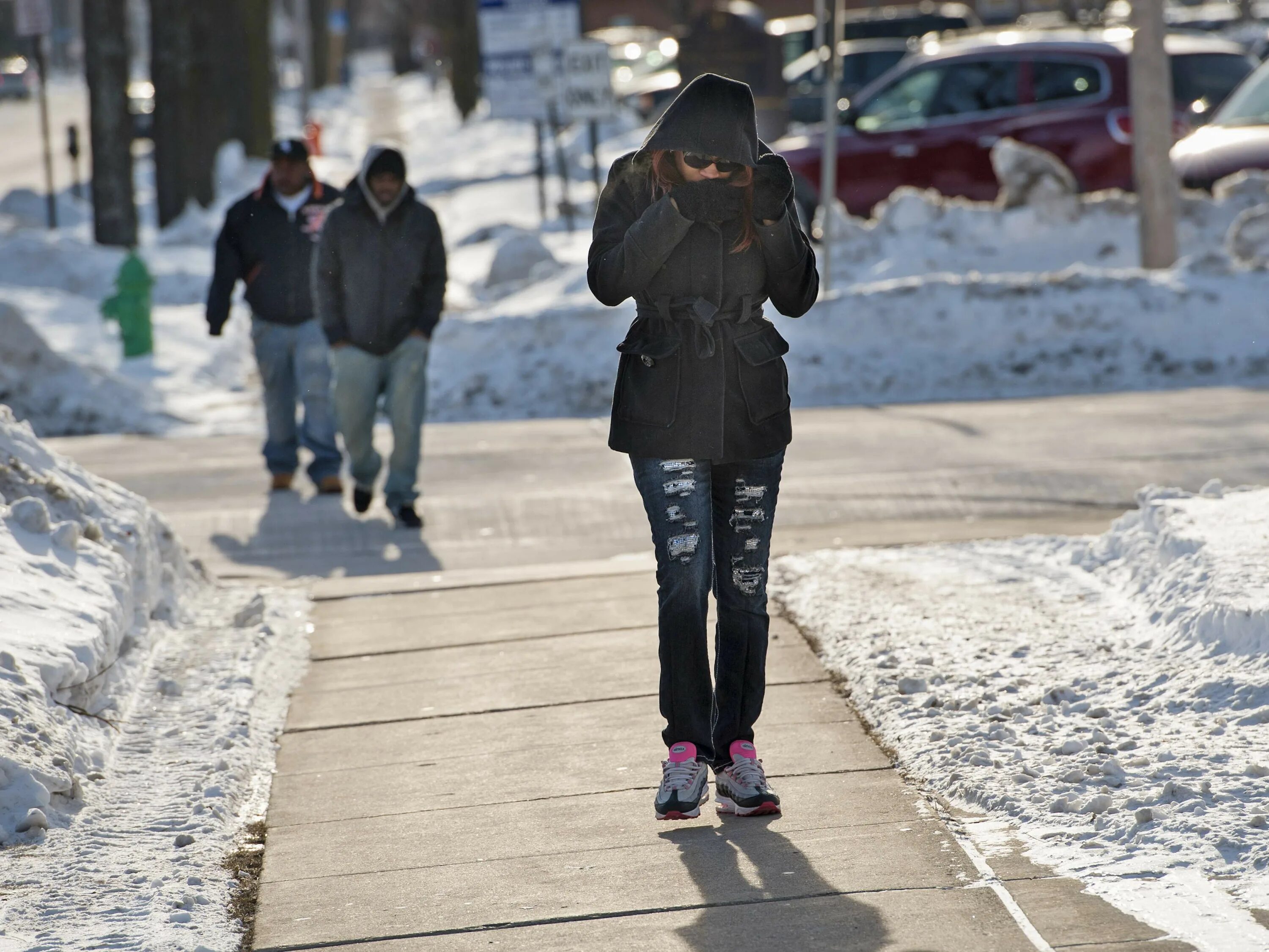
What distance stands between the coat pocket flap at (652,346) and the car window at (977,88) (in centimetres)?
1222

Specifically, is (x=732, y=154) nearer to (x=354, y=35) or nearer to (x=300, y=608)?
(x=300, y=608)

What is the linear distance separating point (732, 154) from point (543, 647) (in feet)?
7.73

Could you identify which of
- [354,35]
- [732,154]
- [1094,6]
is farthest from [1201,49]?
[354,35]

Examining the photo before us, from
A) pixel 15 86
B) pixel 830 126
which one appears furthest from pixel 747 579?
pixel 15 86

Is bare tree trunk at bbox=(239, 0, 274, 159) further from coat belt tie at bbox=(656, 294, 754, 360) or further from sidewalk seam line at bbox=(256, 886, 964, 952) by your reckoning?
sidewalk seam line at bbox=(256, 886, 964, 952)

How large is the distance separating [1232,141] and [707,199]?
37.4 ft

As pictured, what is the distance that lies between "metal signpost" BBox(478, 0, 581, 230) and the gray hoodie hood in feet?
44.7

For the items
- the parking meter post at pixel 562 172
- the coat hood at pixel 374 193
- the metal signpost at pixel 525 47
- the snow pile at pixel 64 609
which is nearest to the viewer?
the snow pile at pixel 64 609

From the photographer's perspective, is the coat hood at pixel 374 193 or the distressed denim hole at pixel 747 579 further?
the coat hood at pixel 374 193

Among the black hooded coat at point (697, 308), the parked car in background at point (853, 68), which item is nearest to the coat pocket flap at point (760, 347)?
the black hooded coat at point (697, 308)

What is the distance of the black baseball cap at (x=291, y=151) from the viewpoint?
8.93 metres

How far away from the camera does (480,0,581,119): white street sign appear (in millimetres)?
21922

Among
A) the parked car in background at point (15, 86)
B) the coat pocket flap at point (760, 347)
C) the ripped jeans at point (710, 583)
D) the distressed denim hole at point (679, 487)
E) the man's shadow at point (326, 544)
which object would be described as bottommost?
the man's shadow at point (326, 544)

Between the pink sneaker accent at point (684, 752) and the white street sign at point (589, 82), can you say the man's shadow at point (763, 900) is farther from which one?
the white street sign at point (589, 82)
